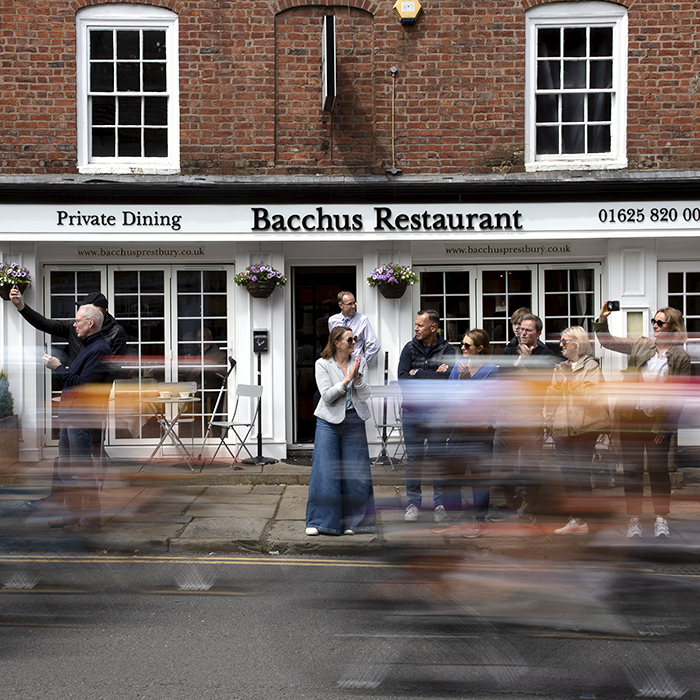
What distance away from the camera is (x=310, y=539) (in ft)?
21.1

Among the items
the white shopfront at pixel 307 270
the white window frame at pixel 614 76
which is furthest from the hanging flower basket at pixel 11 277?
the white window frame at pixel 614 76

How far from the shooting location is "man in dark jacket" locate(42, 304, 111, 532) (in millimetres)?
4758

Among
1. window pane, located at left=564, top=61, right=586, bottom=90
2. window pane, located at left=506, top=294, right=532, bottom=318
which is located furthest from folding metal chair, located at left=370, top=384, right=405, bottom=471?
window pane, located at left=564, top=61, right=586, bottom=90

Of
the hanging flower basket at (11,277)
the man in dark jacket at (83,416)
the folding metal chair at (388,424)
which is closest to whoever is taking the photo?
the man in dark jacket at (83,416)

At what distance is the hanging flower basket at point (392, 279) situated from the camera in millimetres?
9898

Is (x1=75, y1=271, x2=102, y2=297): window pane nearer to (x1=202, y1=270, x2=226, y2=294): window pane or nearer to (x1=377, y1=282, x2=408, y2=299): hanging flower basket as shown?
(x1=202, y1=270, x2=226, y2=294): window pane

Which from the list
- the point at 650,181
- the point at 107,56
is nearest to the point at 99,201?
the point at 107,56

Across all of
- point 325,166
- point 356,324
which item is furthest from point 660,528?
point 325,166

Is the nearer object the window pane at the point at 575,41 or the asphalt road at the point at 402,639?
the asphalt road at the point at 402,639

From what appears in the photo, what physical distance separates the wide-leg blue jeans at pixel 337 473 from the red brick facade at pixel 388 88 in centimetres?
458

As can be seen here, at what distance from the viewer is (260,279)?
984 centimetres

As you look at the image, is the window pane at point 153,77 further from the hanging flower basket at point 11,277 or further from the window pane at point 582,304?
the window pane at point 582,304

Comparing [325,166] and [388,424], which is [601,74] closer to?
[325,166]

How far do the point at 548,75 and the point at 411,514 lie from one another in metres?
7.90
